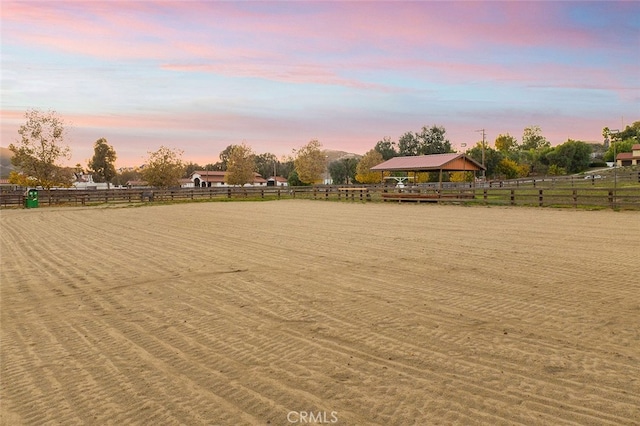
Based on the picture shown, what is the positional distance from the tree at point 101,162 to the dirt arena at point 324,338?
10018cm

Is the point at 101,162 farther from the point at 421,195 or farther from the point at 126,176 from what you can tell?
the point at 421,195

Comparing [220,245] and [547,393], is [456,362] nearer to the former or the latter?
[547,393]

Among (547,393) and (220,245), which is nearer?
(547,393)

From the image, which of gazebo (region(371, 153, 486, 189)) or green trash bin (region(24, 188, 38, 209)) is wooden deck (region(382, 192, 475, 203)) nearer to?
gazebo (region(371, 153, 486, 189))

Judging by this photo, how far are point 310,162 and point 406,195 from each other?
4708cm

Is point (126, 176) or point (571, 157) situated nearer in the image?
point (571, 157)

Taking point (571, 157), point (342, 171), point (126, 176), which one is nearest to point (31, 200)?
point (342, 171)

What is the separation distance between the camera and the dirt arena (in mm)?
3570

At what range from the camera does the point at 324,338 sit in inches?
Result: 199

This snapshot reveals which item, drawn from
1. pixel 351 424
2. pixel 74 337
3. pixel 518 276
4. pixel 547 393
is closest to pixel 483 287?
pixel 518 276

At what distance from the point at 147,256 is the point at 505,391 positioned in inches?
356

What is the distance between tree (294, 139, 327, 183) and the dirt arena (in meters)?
70.0

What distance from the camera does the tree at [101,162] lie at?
3984 inches

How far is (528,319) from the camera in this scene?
5.59 m
